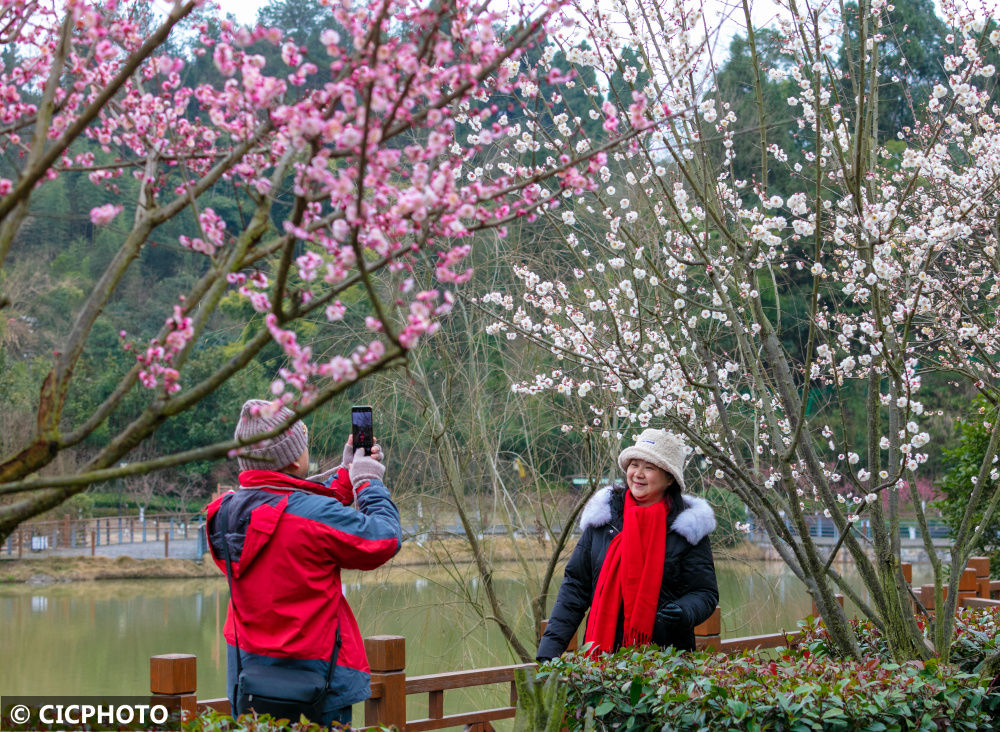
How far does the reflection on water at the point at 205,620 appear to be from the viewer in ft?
29.1

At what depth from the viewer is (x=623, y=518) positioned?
10.8ft

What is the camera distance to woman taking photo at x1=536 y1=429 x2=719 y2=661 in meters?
3.08

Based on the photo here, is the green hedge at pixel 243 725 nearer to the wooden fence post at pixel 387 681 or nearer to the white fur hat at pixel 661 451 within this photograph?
the wooden fence post at pixel 387 681

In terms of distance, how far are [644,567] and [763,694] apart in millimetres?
655

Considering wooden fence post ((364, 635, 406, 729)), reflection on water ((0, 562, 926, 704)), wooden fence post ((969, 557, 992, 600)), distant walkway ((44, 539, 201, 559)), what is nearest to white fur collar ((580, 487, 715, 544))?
wooden fence post ((364, 635, 406, 729))

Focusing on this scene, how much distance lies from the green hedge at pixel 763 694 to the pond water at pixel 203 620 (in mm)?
4701

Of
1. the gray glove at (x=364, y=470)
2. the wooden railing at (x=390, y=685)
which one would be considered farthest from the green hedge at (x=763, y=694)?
the gray glove at (x=364, y=470)

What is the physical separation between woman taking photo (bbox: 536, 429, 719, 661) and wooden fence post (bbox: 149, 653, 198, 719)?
1.10 meters

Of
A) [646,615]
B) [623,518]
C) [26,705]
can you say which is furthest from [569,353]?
[26,705]

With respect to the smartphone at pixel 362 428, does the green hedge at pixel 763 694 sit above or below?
below

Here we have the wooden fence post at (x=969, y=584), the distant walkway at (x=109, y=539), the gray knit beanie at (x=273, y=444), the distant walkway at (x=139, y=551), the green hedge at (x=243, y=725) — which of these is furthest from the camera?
the distant walkway at (x=139, y=551)

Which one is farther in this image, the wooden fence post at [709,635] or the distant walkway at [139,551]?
the distant walkway at [139,551]

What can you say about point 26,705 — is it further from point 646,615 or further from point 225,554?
point 646,615

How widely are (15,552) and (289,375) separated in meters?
22.1
